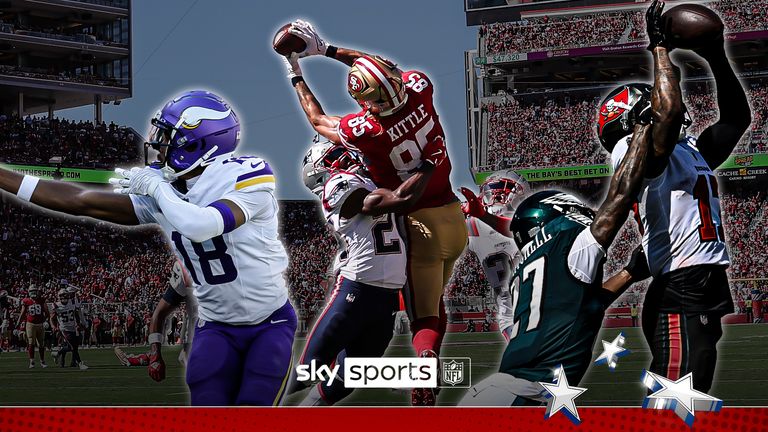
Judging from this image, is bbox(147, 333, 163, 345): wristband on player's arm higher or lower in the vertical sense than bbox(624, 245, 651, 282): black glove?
lower

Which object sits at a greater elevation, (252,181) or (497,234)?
(252,181)

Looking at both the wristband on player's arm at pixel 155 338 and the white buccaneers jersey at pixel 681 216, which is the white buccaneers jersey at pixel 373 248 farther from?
the white buccaneers jersey at pixel 681 216

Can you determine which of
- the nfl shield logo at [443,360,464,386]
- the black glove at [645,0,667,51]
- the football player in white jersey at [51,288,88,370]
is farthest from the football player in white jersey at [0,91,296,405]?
the football player in white jersey at [51,288,88,370]

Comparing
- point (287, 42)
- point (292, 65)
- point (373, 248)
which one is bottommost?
point (373, 248)

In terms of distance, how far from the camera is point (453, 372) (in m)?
5.02

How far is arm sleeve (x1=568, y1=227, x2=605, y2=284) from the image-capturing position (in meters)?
3.75

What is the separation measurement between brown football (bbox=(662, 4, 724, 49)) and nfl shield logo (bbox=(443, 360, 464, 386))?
1735mm

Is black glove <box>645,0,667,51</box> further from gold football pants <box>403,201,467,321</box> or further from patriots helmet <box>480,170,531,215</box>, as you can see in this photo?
patriots helmet <box>480,170,531,215</box>

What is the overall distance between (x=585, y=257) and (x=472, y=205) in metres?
1.72

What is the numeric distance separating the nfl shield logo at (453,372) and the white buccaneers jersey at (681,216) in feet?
3.91

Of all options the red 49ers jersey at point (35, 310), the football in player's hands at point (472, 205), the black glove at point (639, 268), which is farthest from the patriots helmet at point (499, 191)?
the red 49ers jersey at point (35, 310)

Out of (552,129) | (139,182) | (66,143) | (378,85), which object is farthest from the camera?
(552,129)

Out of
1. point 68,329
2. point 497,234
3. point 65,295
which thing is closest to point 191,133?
point 497,234

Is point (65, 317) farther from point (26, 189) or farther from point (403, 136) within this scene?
point (26, 189)
